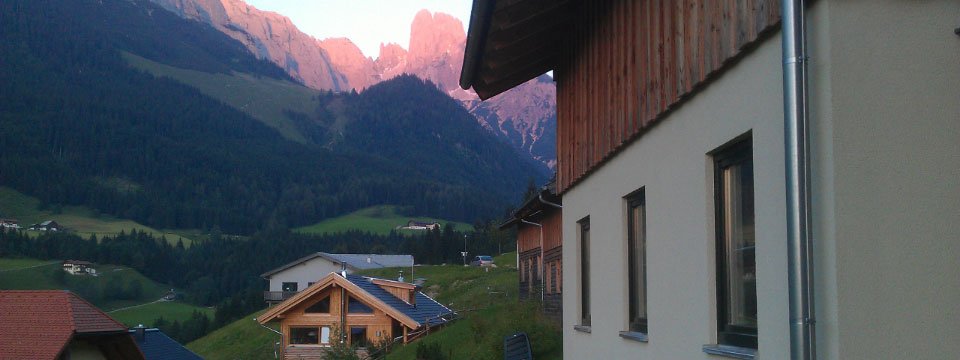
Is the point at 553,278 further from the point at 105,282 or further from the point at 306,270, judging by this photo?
the point at 105,282

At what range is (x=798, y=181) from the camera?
13.1ft

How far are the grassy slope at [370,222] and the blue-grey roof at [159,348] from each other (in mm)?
121499

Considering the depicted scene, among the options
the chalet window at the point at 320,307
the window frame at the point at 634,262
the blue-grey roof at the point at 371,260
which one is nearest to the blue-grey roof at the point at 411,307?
the chalet window at the point at 320,307

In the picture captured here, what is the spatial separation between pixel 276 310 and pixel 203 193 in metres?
158

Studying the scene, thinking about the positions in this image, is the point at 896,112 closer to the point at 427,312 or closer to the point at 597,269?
the point at 597,269

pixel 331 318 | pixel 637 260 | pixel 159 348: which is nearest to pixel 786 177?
pixel 637 260

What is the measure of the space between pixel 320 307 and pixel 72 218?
144 meters

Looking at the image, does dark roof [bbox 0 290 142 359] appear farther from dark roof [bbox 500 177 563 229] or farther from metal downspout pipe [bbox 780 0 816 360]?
metal downspout pipe [bbox 780 0 816 360]

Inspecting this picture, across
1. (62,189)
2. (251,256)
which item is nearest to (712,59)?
(251,256)

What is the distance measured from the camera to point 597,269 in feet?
30.1

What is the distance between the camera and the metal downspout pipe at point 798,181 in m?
3.93

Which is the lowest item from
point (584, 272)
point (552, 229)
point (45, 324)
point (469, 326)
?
point (469, 326)

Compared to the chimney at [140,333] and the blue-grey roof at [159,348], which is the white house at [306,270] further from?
the chimney at [140,333]

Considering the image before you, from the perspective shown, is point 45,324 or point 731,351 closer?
point 731,351
